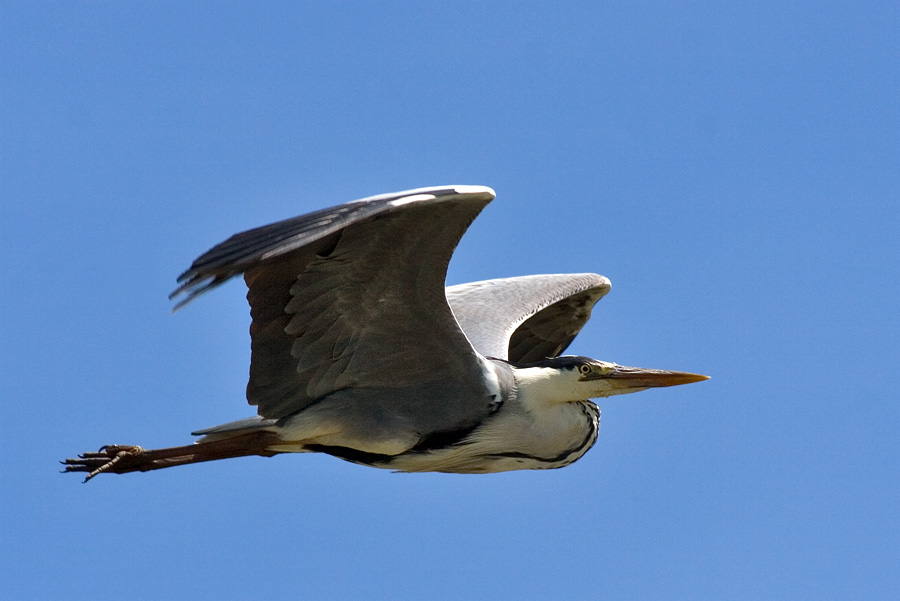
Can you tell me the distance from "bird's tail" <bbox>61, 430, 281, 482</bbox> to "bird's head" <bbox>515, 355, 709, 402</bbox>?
161cm

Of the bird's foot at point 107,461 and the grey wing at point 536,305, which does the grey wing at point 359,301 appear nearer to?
the bird's foot at point 107,461

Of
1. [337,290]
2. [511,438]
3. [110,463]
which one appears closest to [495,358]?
[511,438]

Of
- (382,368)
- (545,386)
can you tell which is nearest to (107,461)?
(382,368)

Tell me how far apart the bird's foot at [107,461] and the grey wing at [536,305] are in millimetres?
2614

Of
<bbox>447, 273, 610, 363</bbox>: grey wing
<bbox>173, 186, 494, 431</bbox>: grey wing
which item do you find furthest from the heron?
<bbox>447, 273, 610, 363</bbox>: grey wing

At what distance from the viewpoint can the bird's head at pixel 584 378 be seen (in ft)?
24.9

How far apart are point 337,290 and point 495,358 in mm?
1858

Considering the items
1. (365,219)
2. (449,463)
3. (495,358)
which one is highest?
(365,219)

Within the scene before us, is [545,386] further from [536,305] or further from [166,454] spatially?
[166,454]

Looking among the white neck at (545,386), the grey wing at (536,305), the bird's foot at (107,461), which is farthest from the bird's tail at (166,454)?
the grey wing at (536,305)

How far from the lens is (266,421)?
727cm

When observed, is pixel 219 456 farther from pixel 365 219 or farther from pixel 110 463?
pixel 365 219

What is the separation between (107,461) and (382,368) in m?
2.02

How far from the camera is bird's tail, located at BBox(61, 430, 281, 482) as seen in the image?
741cm
